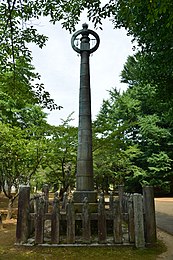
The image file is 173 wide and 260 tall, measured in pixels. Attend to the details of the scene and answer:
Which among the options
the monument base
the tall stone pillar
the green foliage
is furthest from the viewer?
the green foliage

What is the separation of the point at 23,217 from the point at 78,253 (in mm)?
1354

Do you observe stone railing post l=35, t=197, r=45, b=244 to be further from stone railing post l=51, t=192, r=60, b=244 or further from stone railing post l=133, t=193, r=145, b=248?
stone railing post l=133, t=193, r=145, b=248

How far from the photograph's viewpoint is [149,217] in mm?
4562

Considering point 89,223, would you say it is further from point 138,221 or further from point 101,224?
point 138,221

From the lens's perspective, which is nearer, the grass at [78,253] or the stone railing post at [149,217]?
the grass at [78,253]

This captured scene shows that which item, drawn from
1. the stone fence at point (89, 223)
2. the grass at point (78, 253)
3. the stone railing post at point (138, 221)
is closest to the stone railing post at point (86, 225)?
the stone fence at point (89, 223)

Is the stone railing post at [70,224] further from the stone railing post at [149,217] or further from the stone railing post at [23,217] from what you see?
the stone railing post at [149,217]

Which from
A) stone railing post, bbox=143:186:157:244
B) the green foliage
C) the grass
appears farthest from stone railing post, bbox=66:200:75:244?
the green foliage

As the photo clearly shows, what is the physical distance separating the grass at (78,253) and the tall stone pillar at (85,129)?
1.48 m

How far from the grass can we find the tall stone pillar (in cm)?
148

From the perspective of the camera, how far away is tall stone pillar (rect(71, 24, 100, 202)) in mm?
5754

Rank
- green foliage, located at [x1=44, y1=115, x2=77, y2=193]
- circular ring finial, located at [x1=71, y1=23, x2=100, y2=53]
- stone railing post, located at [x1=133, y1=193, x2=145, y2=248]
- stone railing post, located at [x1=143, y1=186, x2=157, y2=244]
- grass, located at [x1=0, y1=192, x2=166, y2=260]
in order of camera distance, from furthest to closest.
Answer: green foliage, located at [x1=44, y1=115, x2=77, y2=193] → circular ring finial, located at [x1=71, y1=23, x2=100, y2=53] → stone railing post, located at [x1=143, y1=186, x2=157, y2=244] → stone railing post, located at [x1=133, y1=193, x2=145, y2=248] → grass, located at [x1=0, y1=192, x2=166, y2=260]

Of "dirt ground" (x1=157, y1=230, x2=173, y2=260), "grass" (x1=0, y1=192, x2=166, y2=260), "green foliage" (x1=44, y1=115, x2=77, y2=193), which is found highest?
"green foliage" (x1=44, y1=115, x2=77, y2=193)

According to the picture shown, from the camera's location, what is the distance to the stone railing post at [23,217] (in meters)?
4.55
